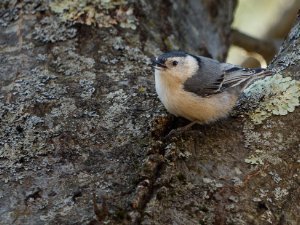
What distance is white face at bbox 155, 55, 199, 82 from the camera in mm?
2508

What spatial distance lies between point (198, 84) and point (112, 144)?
582 mm

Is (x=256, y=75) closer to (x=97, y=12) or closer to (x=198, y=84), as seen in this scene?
(x=198, y=84)

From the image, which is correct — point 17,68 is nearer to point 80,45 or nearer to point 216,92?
point 80,45

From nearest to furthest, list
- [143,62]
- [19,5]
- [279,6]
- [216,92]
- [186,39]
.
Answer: [216,92] < [143,62] < [19,5] < [186,39] < [279,6]

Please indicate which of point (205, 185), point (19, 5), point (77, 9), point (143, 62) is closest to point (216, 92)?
point (143, 62)

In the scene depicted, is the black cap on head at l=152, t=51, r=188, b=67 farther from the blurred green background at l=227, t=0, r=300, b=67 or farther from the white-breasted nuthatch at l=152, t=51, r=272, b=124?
the blurred green background at l=227, t=0, r=300, b=67

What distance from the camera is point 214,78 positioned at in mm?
2555

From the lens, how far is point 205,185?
6.38ft

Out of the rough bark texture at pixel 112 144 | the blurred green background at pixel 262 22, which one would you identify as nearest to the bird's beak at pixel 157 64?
the rough bark texture at pixel 112 144

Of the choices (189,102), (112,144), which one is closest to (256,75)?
(189,102)

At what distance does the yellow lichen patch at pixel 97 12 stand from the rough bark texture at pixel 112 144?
0.04 meters

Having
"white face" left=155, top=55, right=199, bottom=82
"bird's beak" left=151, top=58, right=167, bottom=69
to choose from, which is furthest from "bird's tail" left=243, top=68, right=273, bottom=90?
"bird's beak" left=151, top=58, right=167, bottom=69

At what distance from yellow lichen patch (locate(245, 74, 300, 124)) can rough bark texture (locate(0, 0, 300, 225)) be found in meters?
0.04

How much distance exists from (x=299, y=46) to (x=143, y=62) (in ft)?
2.41
